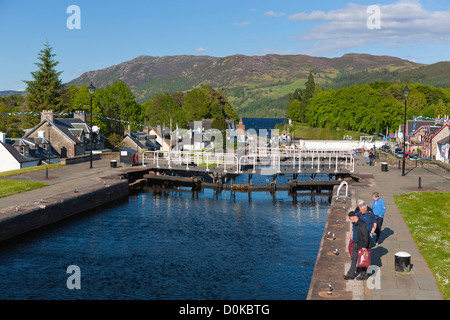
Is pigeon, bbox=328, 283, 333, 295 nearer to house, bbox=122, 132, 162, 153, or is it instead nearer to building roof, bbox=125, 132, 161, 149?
house, bbox=122, 132, 162, 153

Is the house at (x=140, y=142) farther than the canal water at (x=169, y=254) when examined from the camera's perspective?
Yes

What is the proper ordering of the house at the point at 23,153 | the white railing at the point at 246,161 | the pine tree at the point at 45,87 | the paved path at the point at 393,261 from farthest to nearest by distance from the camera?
the pine tree at the point at 45,87 < the house at the point at 23,153 < the white railing at the point at 246,161 < the paved path at the point at 393,261

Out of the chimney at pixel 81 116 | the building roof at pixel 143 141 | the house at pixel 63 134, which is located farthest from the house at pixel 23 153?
the building roof at pixel 143 141

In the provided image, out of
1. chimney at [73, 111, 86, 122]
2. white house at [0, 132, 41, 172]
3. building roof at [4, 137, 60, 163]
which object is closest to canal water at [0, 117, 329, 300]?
white house at [0, 132, 41, 172]

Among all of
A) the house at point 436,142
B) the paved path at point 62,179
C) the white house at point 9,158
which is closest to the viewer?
the paved path at point 62,179

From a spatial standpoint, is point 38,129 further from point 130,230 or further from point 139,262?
point 139,262

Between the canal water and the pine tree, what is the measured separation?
7658 centimetres

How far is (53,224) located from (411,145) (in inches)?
2899

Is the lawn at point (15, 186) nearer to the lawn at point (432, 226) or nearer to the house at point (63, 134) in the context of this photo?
the house at point (63, 134)

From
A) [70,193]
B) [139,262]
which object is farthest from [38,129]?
[139,262]

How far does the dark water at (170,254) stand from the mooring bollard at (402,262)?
16.3 ft

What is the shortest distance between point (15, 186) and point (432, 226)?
111 feet

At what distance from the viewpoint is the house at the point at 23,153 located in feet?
198

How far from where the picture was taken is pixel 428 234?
2483 centimetres
